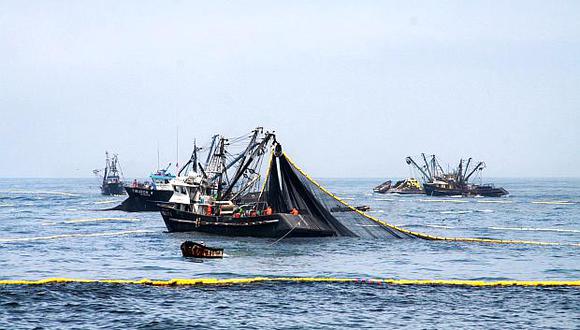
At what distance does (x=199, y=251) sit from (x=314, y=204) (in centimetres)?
1427

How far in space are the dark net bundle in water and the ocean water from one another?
1804mm

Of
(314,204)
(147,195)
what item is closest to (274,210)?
(314,204)

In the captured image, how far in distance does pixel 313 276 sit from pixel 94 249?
29878 mm

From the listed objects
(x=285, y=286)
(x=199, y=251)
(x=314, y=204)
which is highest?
(x=314, y=204)

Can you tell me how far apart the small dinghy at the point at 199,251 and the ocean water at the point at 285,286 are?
3.48ft

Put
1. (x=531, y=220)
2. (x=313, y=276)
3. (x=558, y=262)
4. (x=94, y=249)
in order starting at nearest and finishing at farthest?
(x=313, y=276)
(x=558, y=262)
(x=94, y=249)
(x=531, y=220)

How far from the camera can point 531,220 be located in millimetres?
127375

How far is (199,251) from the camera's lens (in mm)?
66312

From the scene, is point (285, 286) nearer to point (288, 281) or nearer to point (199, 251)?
point (288, 281)

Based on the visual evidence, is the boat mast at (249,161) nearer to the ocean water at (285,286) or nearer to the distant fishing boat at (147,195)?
the ocean water at (285,286)

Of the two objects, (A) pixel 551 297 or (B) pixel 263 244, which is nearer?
(A) pixel 551 297

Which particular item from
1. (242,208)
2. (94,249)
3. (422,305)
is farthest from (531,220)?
(422,305)

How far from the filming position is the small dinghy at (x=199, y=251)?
65688 mm

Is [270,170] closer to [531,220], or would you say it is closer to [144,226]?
[144,226]
